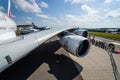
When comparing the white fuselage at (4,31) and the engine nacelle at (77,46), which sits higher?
the white fuselage at (4,31)

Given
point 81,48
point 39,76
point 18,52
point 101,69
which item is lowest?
point 101,69

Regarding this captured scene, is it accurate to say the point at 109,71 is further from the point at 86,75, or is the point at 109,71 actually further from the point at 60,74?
the point at 60,74

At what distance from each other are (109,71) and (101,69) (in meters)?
0.43

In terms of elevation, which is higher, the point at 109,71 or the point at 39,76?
the point at 39,76

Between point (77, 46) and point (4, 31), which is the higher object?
point (4, 31)

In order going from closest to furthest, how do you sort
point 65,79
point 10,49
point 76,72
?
point 10,49, point 65,79, point 76,72

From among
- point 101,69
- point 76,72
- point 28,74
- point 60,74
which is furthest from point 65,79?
point 101,69

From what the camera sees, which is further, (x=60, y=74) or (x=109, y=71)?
(x=109, y=71)

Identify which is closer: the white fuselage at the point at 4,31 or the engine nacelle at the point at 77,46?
the white fuselage at the point at 4,31

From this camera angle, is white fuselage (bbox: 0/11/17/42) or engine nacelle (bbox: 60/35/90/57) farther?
engine nacelle (bbox: 60/35/90/57)

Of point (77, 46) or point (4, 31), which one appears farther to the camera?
point (4, 31)

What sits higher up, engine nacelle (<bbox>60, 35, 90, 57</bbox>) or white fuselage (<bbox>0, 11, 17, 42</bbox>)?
white fuselage (<bbox>0, 11, 17, 42</bbox>)

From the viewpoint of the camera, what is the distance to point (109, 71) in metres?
6.44

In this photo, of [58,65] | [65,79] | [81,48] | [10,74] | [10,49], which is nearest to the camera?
[10,49]
